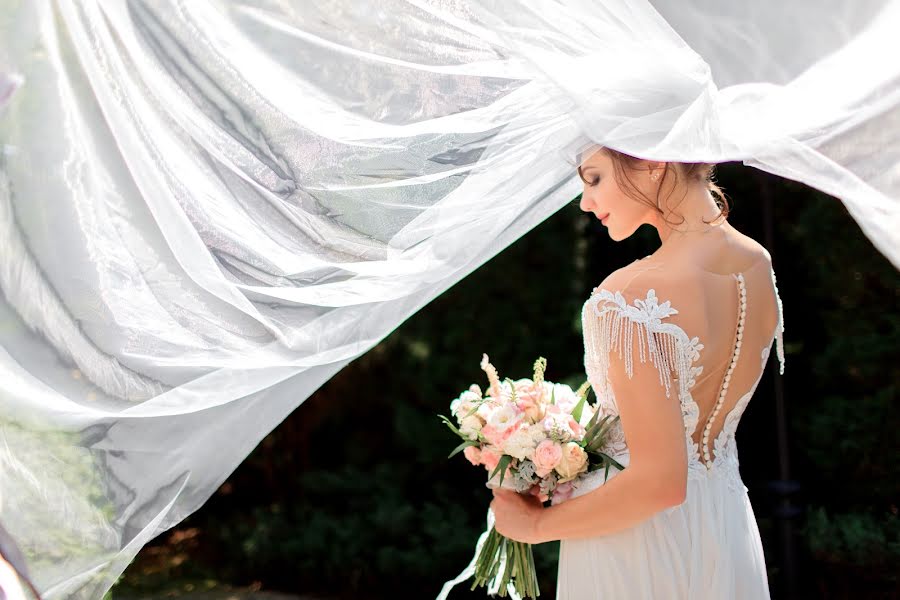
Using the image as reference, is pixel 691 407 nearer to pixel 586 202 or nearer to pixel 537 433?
pixel 537 433

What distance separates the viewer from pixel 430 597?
5676mm

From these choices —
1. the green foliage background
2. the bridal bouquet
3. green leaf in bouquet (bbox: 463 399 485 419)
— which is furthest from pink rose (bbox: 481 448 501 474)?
the green foliage background

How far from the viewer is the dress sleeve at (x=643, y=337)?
2.05m


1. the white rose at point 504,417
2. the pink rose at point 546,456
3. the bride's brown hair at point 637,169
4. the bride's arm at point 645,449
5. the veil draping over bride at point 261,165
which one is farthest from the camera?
the white rose at point 504,417

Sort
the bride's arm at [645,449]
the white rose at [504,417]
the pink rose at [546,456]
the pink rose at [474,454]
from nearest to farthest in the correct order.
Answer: the bride's arm at [645,449] → the pink rose at [546,456] → the white rose at [504,417] → the pink rose at [474,454]

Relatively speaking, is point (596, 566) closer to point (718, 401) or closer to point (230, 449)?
point (718, 401)

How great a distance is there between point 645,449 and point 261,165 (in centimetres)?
95

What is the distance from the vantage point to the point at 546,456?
7.54 ft

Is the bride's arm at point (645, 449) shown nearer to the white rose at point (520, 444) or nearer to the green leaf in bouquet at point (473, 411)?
the white rose at point (520, 444)

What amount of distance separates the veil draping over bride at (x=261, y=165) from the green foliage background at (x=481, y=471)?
285 cm

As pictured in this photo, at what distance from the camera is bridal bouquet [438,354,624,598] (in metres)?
2.33

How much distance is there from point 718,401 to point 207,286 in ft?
3.62

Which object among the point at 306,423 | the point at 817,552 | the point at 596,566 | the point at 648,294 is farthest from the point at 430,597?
the point at 648,294

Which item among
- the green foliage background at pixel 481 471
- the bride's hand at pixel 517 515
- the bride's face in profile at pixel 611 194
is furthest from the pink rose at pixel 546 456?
the green foliage background at pixel 481 471
